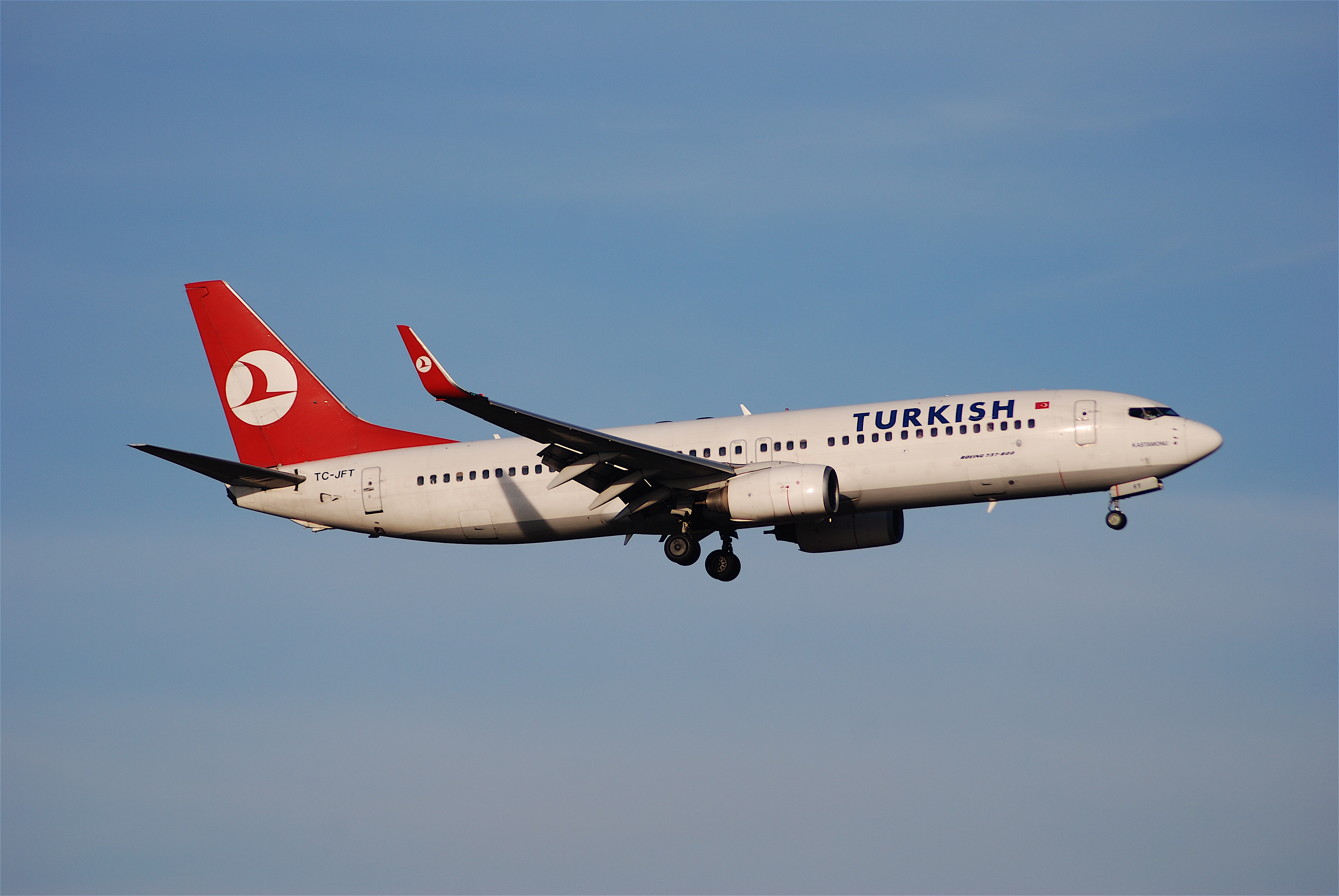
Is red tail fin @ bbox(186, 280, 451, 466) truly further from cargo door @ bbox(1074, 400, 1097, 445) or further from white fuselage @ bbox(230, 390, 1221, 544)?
cargo door @ bbox(1074, 400, 1097, 445)

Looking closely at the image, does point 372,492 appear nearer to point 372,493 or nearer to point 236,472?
point 372,493

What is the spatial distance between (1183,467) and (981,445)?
18.2 ft

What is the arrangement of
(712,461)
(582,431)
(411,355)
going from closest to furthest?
1. (411,355)
2. (582,431)
3. (712,461)

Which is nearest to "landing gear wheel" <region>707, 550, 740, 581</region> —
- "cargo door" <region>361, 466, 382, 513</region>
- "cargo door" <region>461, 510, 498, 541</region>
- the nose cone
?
"cargo door" <region>461, 510, 498, 541</region>

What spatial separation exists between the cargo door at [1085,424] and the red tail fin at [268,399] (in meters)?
20.0

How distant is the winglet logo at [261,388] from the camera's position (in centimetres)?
5047

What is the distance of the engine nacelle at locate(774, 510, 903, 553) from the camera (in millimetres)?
46438

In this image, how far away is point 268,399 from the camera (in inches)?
1993

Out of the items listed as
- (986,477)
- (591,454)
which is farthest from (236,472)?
(986,477)

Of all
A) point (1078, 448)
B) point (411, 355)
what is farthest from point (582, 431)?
point (1078, 448)

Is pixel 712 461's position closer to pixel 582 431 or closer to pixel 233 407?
pixel 582 431

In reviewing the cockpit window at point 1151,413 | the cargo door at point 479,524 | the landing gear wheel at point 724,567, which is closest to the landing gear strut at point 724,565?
the landing gear wheel at point 724,567

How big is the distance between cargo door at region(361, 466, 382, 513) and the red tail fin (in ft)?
5.16

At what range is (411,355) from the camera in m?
37.5
